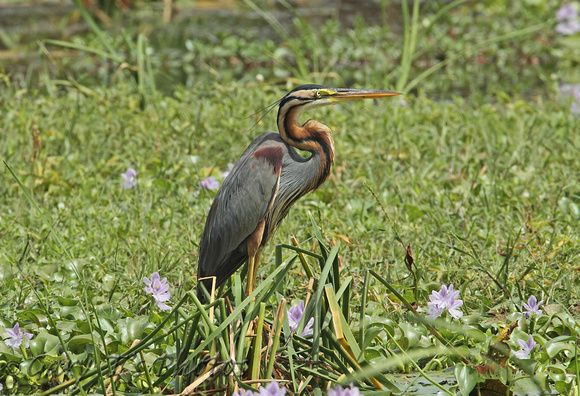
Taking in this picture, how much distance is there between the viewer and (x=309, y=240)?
10.5ft

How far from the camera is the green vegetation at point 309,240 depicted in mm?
2188

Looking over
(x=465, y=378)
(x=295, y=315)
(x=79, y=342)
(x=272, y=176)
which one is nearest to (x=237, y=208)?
(x=272, y=176)

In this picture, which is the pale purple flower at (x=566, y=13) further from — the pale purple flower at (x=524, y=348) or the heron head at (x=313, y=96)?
the pale purple flower at (x=524, y=348)

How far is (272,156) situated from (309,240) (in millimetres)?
717

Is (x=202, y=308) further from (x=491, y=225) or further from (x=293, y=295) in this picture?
(x=491, y=225)

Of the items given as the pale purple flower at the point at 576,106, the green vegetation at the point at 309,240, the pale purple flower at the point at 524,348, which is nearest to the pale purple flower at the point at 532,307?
the green vegetation at the point at 309,240

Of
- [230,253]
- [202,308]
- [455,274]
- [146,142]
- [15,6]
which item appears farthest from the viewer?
[15,6]

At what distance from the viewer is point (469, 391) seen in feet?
7.24

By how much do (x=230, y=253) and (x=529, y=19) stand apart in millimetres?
5644

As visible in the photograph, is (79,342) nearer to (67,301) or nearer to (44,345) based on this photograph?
(44,345)

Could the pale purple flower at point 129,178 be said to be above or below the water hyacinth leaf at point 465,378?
above

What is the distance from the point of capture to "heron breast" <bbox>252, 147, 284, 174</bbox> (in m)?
2.56

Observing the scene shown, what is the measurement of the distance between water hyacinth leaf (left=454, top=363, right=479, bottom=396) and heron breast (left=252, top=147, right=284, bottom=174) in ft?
2.97

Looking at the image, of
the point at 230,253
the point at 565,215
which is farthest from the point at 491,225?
the point at 230,253
